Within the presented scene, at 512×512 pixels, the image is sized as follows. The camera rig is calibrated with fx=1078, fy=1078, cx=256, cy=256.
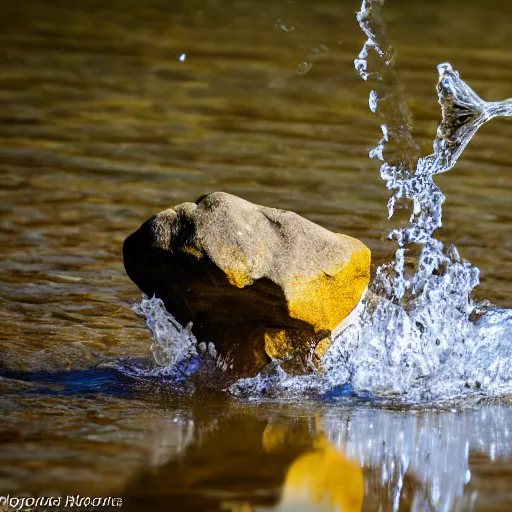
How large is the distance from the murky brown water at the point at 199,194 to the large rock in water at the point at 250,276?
1.24 feet

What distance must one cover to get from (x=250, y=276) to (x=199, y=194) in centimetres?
324

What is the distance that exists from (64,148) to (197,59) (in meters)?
3.25

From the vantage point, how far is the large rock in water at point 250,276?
13.4ft

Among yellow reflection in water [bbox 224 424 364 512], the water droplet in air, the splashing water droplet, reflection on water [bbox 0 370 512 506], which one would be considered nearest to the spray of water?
reflection on water [bbox 0 370 512 506]

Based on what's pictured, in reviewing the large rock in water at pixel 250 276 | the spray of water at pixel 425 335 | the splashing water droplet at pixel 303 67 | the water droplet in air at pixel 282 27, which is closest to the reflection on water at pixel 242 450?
the spray of water at pixel 425 335

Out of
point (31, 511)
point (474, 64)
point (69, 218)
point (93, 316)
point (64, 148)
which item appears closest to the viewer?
point (31, 511)

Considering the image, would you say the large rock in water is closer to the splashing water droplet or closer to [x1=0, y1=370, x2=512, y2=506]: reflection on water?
A: [x1=0, y1=370, x2=512, y2=506]: reflection on water

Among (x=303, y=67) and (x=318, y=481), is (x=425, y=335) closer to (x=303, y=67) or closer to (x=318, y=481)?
(x=318, y=481)

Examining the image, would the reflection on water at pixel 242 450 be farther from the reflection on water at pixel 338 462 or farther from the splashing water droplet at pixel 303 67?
the splashing water droplet at pixel 303 67

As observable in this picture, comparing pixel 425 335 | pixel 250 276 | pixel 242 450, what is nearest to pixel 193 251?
pixel 250 276

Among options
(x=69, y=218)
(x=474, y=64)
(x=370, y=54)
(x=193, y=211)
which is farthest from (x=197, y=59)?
(x=193, y=211)

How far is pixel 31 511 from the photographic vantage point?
302cm

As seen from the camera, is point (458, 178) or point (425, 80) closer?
point (458, 178)

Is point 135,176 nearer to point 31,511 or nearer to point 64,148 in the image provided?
point 64,148
